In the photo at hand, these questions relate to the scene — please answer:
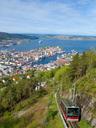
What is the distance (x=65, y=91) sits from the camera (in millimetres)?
61938

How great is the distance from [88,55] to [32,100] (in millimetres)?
18519

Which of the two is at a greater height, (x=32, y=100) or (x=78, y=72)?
(x=78, y=72)

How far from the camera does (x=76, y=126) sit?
1359 inches

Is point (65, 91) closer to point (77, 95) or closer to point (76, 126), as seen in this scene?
point (77, 95)

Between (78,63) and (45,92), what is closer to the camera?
(78,63)

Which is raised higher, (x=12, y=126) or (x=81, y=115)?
(x=81, y=115)

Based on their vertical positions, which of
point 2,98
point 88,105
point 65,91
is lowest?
point 2,98

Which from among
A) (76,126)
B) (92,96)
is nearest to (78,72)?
(92,96)

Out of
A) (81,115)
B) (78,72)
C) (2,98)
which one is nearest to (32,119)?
(81,115)

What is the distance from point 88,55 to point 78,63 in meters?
4.27

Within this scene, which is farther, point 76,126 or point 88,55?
point 88,55

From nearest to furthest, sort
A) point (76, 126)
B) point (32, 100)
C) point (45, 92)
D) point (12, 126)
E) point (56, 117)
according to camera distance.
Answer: point (76, 126)
point (56, 117)
point (12, 126)
point (32, 100)
point (45, 92)

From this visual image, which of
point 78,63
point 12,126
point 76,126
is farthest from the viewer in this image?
point 78,63

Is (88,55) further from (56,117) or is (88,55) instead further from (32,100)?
(56,117)
